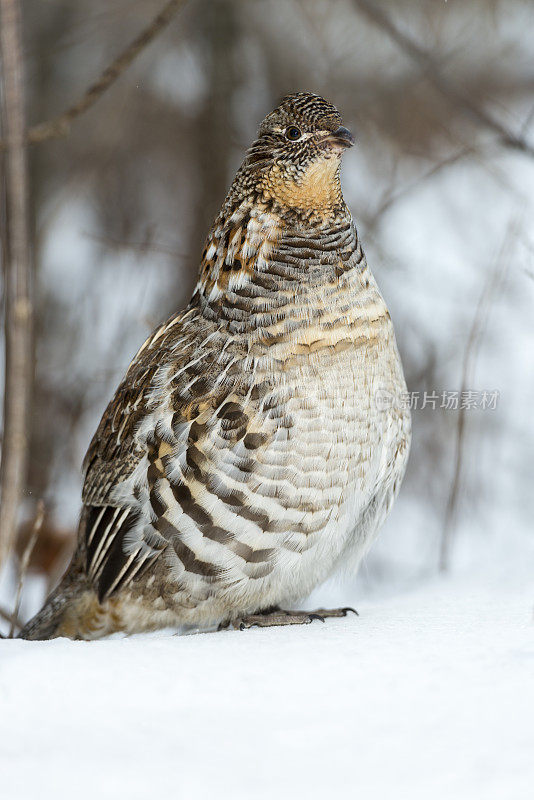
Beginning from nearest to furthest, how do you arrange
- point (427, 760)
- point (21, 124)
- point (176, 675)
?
point (21, 124) < point (427, 760) < point (176, 675)

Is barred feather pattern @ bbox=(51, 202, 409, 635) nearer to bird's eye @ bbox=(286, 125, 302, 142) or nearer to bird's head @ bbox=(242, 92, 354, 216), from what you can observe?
bird's head @ bbox=(242, 92, 354, 216)

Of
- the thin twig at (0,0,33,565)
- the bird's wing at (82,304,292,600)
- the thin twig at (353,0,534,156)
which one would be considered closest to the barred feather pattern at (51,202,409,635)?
the bird's wing at (82,304,292,600)

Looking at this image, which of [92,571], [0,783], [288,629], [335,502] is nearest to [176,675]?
[0,783]

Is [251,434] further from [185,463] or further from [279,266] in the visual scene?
[279,266]

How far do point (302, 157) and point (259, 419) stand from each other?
817 mm

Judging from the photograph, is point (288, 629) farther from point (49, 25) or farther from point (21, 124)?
point (49, 25)

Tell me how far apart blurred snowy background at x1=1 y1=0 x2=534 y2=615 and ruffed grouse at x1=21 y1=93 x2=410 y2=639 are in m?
2.49

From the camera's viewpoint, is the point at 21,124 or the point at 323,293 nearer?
the point at 21,124

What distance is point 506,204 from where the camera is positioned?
630 centimetres

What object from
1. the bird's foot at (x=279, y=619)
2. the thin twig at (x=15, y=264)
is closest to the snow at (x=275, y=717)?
the thin twig at (x=15, y=264)

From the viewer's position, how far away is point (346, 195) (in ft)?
19.6

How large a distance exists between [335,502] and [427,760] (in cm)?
134

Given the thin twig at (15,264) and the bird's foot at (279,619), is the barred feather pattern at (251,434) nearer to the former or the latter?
the bird's foot at (279,619)
